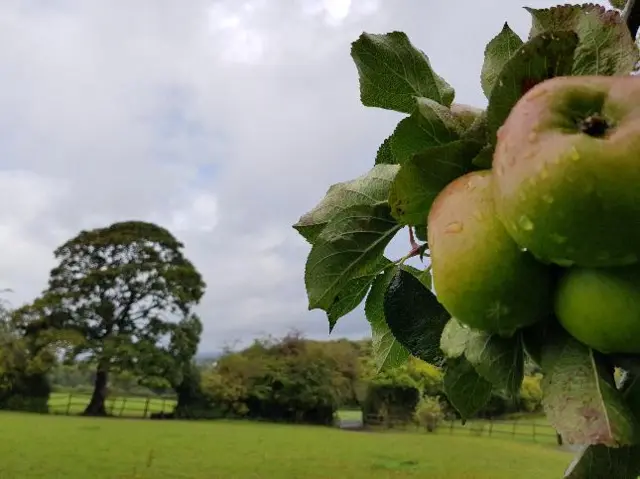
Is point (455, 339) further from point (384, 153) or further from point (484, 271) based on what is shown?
point (384, 153)

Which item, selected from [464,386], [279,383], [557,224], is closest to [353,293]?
[464,386]

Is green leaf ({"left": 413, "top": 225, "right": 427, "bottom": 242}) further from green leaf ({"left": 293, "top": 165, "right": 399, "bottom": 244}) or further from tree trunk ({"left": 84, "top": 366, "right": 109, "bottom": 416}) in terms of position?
tree trunk ({"left": 84, "top": 366, "right": 109, "bottom": 416})

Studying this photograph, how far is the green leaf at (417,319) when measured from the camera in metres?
0.42

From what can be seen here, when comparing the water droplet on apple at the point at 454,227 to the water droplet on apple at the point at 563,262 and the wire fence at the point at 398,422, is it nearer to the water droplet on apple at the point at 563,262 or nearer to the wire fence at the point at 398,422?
the water droplet on apple at the point at 563,262

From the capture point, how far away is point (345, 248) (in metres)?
0.45

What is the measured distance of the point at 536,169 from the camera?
254 mm

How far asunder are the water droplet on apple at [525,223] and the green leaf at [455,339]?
3.2 inches

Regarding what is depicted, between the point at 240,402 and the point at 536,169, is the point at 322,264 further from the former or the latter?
the point at 240,402

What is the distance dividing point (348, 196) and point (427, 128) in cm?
10

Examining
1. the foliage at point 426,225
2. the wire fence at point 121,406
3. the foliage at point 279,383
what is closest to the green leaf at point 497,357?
the foliage at point 426,225

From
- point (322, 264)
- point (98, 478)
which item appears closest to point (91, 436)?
point (98, 478)

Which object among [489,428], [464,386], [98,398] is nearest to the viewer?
[464,386]

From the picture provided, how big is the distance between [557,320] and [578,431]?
53 millimetres

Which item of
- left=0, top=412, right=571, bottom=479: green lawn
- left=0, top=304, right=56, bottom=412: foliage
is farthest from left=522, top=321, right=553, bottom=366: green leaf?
left=0, top=304, right=56, bottom=412: foliage
